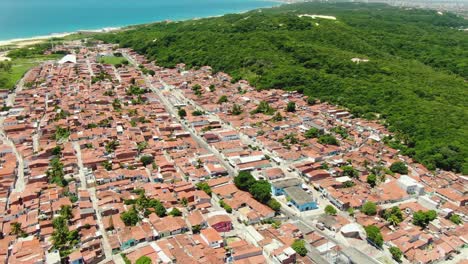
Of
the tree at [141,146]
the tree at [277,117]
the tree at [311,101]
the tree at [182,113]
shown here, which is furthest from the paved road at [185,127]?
the tree at [311,101]

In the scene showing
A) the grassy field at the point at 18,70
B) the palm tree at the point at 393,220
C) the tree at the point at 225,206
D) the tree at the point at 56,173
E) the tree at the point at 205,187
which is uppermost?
→ the grassy field at the point at 18,70

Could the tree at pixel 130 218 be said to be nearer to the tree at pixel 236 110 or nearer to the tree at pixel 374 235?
the tree at pixel 374 235

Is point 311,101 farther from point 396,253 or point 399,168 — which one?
point 396,253

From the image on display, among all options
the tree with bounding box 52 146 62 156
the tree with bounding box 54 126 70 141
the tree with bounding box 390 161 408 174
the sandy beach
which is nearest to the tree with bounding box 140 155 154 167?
the tree with bounding box 52 146 62 156

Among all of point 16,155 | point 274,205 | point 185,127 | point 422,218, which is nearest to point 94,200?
point 16,155

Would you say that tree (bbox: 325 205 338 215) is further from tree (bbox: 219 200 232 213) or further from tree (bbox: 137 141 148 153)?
tree (bbox: 137 141 148 153)

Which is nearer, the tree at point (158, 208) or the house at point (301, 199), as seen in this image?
the tree at point (158, 208)
